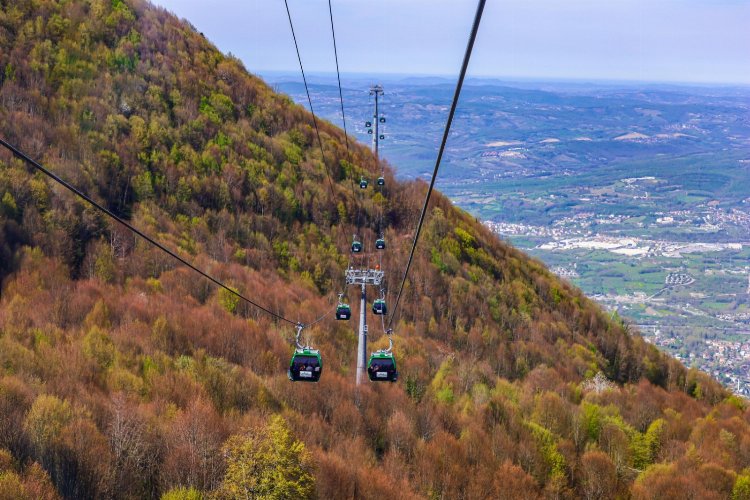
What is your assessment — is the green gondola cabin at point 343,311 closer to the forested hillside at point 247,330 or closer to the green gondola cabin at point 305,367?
the forested hillside at point 247,330

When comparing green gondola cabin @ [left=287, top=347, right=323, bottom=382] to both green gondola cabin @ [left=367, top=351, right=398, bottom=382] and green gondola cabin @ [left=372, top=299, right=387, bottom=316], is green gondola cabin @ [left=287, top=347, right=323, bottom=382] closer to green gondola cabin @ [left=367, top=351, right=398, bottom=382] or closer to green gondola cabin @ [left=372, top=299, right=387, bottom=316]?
green gondola cabin @ [left=367, top=351, right=398, bottom=382]


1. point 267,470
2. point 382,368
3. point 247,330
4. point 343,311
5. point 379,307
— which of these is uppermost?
point 343,311

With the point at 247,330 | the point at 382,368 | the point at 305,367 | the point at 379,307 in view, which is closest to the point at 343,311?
the point at 379,307

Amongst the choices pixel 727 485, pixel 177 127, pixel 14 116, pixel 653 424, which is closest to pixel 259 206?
pixel 177 127

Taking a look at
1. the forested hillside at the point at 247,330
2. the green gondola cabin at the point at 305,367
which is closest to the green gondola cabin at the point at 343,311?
the forested hillside at the point at 247,330

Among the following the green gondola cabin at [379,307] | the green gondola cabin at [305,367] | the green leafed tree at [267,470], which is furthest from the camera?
the green gondola cabin at [379,307]

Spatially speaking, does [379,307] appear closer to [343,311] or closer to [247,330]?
[343,311]
